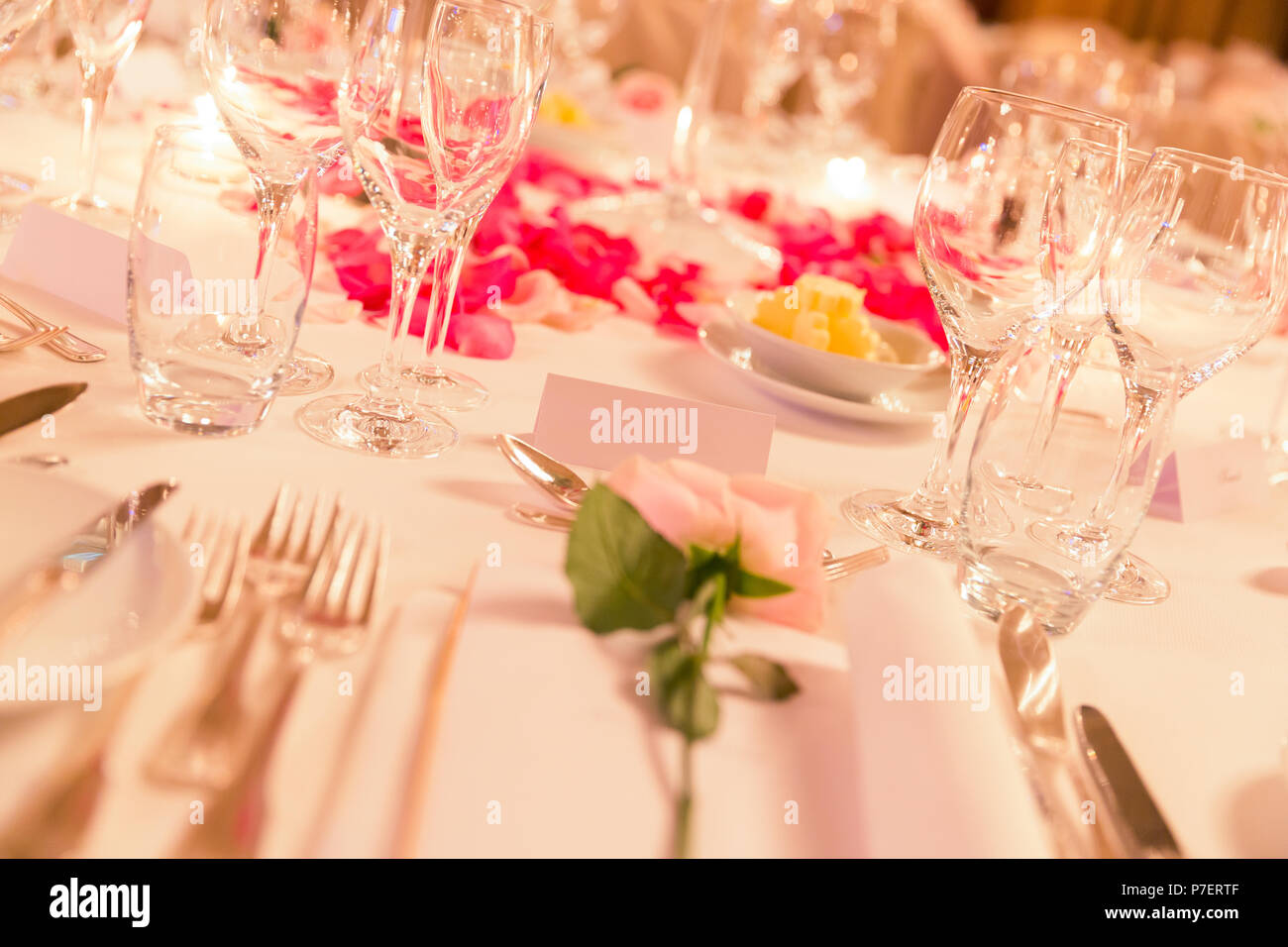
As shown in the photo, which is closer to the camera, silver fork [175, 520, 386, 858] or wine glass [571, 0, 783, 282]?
silver fork [175, 520, 386, 858]

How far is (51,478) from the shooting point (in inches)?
24.0

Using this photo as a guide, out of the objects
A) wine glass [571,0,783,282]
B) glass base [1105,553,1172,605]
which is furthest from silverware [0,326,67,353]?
wine glass [571,0,783,282]

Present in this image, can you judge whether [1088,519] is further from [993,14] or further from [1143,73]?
[993,14]

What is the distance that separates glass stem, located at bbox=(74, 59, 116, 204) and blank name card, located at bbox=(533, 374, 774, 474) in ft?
2.29

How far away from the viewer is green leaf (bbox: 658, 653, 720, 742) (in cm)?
57

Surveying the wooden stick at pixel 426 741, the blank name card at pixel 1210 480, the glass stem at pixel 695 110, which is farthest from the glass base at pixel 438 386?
the glass stem at pixel 695 110

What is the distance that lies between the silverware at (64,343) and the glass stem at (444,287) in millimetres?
266

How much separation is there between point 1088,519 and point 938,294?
227 mm

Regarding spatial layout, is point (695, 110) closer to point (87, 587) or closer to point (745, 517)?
point (745, 517)

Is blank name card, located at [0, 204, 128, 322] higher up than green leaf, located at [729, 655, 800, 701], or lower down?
higher up

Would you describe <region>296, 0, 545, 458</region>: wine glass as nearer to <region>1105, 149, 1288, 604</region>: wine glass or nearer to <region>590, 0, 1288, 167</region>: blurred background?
<region>1105, 149, 1288, 604</region>: wine glass

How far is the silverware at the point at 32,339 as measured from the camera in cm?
83

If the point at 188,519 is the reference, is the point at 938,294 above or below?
above
